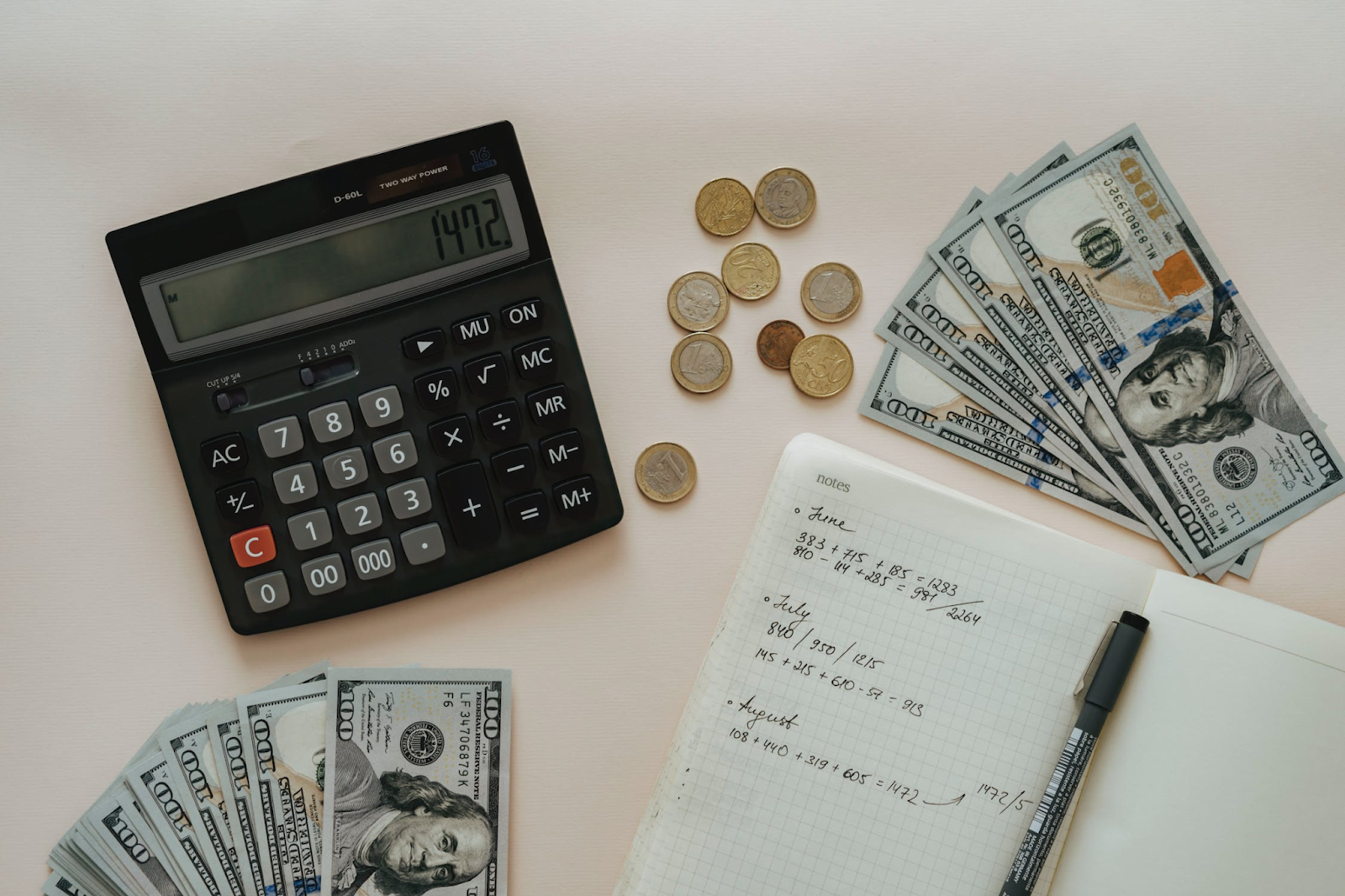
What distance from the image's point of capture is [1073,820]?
64cm

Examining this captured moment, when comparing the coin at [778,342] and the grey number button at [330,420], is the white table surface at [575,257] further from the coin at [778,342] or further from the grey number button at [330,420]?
the grey number button at [330,420]

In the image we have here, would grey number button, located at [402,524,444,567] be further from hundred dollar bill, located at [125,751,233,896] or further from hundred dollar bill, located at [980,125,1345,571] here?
hundred dollar bill, located at [980,125,1345,571]

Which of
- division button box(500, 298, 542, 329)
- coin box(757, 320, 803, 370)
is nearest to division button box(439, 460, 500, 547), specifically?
division button box(500, 298, 542, 329)

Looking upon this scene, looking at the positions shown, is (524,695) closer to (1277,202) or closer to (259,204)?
(259,204)

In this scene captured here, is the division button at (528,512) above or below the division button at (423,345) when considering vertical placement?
below

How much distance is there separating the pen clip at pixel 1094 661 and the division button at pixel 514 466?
45 centimetres

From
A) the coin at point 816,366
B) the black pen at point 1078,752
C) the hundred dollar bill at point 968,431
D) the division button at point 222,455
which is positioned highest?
the division button at point 222,455

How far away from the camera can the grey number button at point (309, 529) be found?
64 cm

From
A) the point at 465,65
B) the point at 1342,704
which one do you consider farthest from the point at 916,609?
the point at 465,65

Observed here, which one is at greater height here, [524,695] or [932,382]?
[932,382]

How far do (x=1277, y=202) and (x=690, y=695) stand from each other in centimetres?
63

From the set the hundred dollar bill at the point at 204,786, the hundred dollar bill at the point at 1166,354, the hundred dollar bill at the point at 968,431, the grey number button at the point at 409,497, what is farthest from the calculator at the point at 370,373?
the hundred dollar bill at the point at 1166,354

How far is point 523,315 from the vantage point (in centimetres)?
64

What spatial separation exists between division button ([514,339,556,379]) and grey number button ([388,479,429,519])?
4.6 inches
